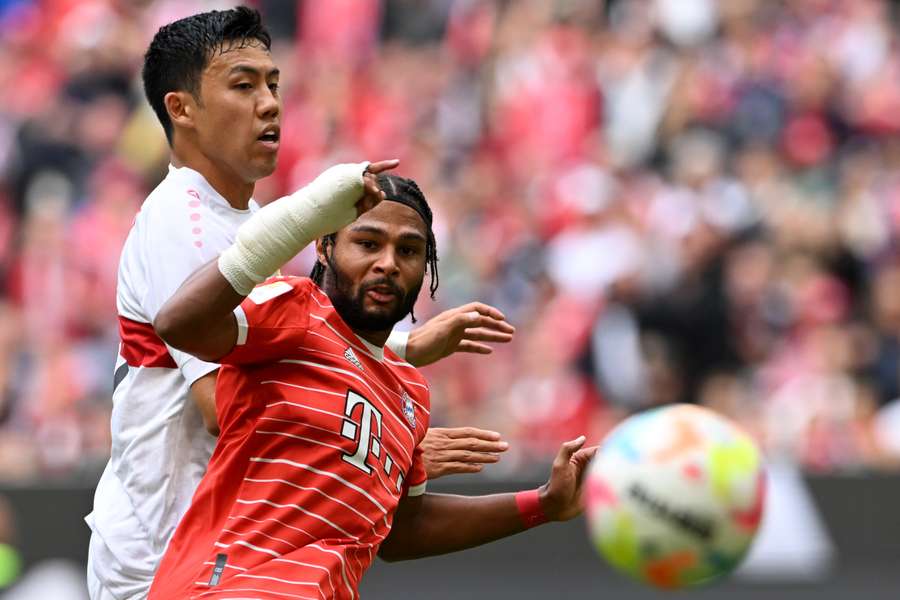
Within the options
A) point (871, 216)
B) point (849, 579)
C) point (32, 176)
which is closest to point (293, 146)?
point (32, 176)

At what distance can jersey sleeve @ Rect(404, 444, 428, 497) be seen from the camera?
5469 millimetres

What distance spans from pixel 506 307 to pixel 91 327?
3097 mm

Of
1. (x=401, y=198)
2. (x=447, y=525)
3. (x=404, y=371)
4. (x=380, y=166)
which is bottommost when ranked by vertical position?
(x=447, y=525)

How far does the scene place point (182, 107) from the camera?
17.1ft

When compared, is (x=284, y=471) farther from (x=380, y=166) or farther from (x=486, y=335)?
(x=486, y=335)

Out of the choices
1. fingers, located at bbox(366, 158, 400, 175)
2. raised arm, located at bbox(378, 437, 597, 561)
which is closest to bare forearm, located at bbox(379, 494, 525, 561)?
raised arm, located at bbox(378, 437, 597, 561)

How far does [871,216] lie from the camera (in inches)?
508

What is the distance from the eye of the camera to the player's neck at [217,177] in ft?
17.1

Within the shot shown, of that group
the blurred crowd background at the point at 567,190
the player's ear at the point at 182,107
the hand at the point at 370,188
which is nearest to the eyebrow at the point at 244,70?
the player's ear at the point at 182,107

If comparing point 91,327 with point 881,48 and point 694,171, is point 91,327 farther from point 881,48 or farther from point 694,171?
point 881,48

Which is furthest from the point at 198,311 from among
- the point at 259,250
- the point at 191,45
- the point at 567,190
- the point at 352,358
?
the point at 567,190

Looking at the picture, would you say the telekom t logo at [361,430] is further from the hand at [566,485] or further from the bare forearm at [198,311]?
the hand at [566,485]

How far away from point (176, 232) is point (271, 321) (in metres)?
0.50

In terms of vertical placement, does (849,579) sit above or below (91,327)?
below
